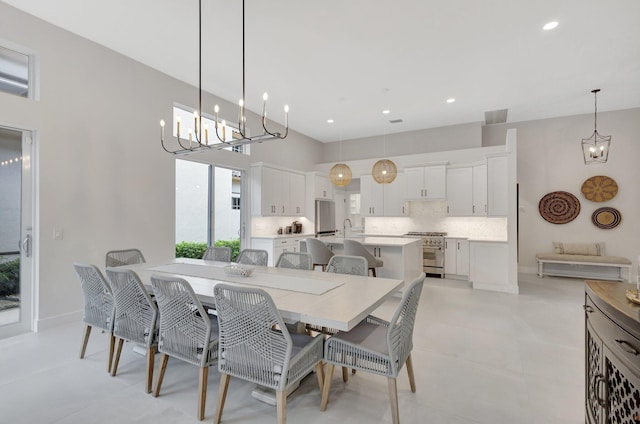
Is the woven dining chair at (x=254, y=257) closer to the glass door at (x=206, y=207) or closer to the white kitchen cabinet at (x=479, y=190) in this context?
the glass door at (x=206, y=207)

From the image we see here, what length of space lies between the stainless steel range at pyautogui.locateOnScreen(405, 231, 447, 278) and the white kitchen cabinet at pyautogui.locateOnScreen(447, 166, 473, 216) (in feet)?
2.03

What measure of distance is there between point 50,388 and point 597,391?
354 centimetres

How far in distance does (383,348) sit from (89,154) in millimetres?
4117

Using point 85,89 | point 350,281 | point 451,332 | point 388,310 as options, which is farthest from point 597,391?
point 85,89

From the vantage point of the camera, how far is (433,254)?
6539 mm

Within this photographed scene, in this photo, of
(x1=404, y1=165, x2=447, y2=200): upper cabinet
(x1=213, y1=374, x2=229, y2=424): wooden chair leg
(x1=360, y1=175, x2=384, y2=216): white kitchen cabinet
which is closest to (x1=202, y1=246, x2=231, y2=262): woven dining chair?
(x1=213, y1=374, x2=229, y2=424): wooden chair leg

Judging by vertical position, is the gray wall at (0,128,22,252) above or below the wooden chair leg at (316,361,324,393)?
above

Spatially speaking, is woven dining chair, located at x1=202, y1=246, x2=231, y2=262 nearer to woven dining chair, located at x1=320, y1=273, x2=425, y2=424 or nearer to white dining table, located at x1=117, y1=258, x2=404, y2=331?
white dining table, located at x1=117, y1=258, x2=404, y2=331

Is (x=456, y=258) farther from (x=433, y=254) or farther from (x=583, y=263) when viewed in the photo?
(x=583, y=263)

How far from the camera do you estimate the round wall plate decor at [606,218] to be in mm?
6223

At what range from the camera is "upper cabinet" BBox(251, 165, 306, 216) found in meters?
6.18

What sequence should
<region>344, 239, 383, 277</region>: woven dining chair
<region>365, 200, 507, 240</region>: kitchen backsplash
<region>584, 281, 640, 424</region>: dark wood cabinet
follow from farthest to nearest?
1. <region>365, 200, 507, 240</region>: kitchen backsplash
2. <region>344, 239, 383, 277</region>: woven dining chair
3. <region>584, 281, 640, 424</region>: dark wood cabinet

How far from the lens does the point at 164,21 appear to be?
338 cm

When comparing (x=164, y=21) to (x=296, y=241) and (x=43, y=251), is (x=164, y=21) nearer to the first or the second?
(x=43, y=251)
